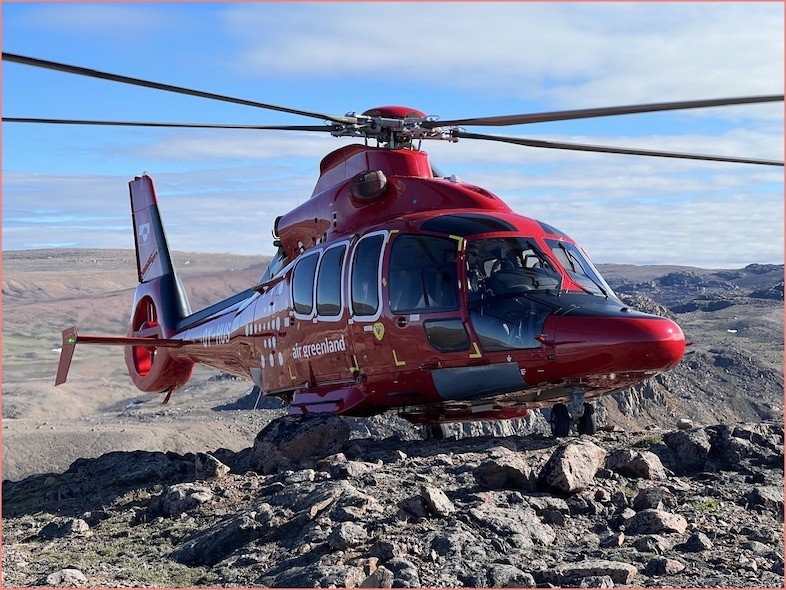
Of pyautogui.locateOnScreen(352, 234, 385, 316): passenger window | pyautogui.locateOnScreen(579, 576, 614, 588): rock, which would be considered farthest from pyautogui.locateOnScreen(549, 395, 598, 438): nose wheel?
pyautogui.locateOnScreen(579, 576, 614, 588): rock

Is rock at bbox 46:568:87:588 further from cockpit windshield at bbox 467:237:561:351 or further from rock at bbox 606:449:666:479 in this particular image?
cockpit windshield at bbox 467:237:561:351

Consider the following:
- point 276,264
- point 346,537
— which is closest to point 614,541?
point 346,537

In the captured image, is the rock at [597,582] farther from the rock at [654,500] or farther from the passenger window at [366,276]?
the passenger window at [366,276]

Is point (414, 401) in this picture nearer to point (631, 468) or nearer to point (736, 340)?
point (631, 468)

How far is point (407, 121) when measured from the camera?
1270cm

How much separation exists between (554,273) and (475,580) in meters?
5.29

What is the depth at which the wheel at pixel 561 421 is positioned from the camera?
1252cm

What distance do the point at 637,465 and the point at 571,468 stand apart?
109 centimetres

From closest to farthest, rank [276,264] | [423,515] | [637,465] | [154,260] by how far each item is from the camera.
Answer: [423,515]
[637,465]
[276,264]
[154,260]

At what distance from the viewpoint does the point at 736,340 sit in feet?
166

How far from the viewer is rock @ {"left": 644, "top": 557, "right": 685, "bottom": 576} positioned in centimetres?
657

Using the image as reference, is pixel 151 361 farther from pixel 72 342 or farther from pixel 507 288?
pixel 507 288

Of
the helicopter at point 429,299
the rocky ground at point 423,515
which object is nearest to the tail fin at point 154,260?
the helicopter at point 429,299

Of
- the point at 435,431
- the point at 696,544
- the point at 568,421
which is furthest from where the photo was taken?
the point at 435,431
